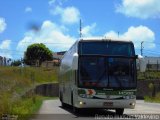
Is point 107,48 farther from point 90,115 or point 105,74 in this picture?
point 90,115

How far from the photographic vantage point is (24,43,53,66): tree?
117 m

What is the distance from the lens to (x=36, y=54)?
123m

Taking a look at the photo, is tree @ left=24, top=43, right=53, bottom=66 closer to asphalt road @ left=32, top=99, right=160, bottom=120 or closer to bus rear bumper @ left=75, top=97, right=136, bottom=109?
asphalt road @ left=32, top=99, right=160, bottom=120

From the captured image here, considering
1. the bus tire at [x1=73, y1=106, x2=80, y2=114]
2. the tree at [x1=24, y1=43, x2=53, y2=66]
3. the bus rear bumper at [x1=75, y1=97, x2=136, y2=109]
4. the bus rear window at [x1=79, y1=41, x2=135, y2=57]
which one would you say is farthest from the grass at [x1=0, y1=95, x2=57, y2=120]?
the tree at [x1=24, y1=43, x2=53, y2=66]

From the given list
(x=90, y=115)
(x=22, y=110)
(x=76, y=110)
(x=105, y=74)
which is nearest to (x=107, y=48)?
(x=105, y=74)

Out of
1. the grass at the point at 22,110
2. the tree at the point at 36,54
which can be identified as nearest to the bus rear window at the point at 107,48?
the grass at the point at 22,110

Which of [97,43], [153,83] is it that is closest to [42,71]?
[153,83]

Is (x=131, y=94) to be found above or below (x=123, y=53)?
below

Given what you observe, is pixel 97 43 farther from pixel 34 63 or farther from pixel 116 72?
pixel 34 63

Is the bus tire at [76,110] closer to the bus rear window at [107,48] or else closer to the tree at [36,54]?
the bus rear window at [107,48]

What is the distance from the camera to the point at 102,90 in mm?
23750

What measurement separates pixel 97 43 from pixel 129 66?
1.94 meters

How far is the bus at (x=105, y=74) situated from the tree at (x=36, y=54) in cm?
9147

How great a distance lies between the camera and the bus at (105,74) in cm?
2378
